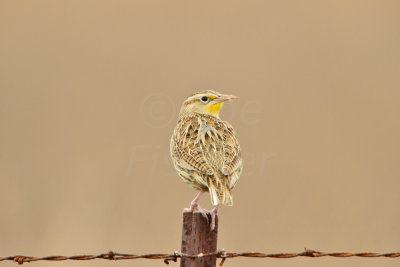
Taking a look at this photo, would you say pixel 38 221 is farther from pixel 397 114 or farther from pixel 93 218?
pixel 397 114

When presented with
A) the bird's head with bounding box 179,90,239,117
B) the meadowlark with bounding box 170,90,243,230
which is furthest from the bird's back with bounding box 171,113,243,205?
the bird's head with bounding box 179,90,239,117

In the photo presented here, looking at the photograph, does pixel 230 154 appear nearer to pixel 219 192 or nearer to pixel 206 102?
pixel 219 192

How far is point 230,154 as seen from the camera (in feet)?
16.9

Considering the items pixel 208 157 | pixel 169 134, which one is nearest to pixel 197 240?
pixel 208 157

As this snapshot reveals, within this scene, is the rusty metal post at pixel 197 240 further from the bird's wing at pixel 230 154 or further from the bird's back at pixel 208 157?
the bird's wing at pixel 230 154

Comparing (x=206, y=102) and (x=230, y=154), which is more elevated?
(x=206, y=102)

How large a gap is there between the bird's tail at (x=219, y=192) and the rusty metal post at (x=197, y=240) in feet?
1.55

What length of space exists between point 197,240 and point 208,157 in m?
1.01

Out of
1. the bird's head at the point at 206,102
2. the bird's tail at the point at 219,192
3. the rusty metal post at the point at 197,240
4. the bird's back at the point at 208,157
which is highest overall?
the bird's head at the point at 206,102

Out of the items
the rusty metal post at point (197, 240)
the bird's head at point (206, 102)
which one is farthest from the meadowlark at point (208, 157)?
the rusty metal post at point (197, 240)

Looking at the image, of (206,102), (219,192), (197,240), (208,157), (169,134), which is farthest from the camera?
(169,134)

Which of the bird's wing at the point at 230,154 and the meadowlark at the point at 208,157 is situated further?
the bird's wing at the point at 230,154

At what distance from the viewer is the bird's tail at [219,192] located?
4707mm

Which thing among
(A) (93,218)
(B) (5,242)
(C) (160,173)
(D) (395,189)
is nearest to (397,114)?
(D) (395,189)
